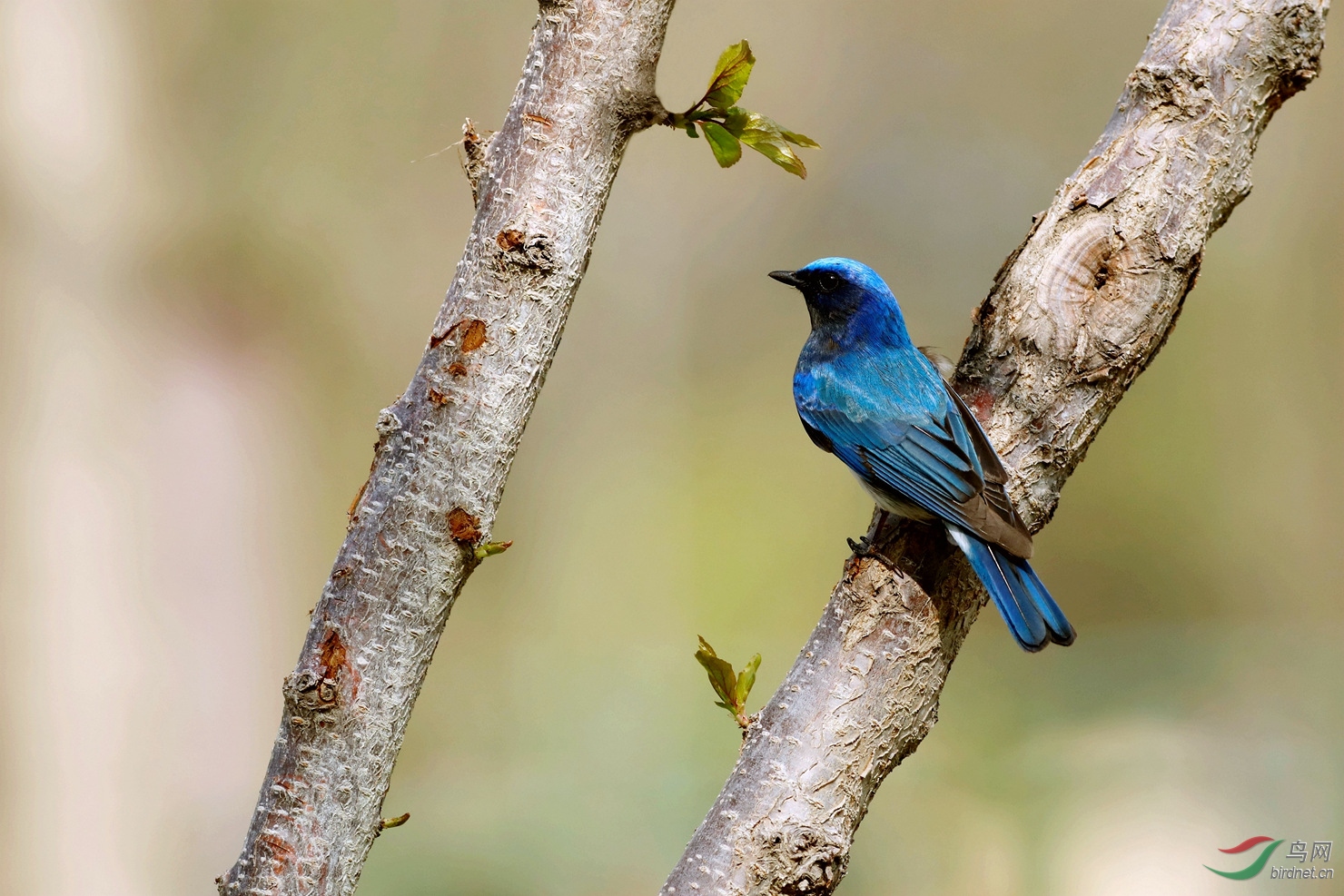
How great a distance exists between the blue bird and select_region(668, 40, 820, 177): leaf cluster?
618 millimetres

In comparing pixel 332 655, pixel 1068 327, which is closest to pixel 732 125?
pixel 1068 327

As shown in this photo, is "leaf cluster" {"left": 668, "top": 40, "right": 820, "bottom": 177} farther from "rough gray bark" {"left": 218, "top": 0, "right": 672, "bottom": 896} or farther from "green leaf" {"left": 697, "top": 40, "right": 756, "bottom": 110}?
"rough gray bark" {"left": 218, "top": 0, "right": 672, "bottom": 896}

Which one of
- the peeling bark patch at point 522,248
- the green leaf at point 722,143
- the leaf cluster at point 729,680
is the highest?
the green leaf at point 722,143

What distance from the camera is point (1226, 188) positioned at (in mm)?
1766

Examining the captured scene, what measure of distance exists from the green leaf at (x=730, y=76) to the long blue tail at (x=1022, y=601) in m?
0.94

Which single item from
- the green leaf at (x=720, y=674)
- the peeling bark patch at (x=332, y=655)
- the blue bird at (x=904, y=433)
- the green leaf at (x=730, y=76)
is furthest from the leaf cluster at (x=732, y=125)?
the peeling bark patch at (x=332, y=655)

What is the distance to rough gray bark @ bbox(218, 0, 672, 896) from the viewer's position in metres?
1.42

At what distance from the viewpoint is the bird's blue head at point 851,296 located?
8.76ft

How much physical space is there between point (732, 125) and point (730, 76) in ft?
0.28

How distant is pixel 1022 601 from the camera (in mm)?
1988

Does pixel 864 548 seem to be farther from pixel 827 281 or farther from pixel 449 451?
pixel 827 281
